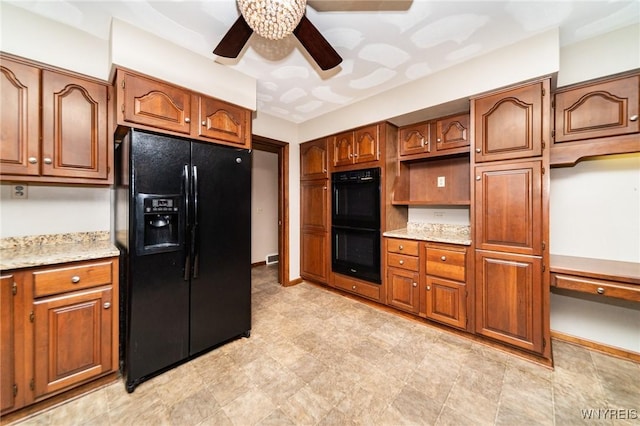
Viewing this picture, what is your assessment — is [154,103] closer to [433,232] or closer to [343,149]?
[343,149]

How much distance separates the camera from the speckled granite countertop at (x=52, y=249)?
4.65ft

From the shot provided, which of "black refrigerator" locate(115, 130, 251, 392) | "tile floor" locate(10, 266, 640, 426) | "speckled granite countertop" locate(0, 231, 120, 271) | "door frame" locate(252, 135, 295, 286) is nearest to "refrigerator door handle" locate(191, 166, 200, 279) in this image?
"black refrigerator" locate(115, 130, 251, 392)

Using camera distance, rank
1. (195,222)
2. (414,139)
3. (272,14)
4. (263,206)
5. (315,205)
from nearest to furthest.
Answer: (272,14) < (195,222) < (414,139) < (315,205) < (263,206)

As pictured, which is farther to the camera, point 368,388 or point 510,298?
point 510,298

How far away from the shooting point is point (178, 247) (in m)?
1.82

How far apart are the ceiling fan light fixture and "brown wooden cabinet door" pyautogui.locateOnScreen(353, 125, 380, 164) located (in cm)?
168

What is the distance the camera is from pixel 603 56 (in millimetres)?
1887

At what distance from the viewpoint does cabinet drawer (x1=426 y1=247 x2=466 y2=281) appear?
2.26 m

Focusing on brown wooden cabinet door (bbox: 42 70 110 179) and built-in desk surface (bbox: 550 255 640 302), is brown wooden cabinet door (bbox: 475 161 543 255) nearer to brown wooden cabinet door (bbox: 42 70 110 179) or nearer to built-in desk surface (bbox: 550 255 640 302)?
built-in desk surface (bbox: 550 255 640 302)

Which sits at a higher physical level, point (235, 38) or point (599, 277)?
point (235, 38)

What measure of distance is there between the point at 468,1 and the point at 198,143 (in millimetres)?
2146

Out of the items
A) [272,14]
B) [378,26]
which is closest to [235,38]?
[272,14]

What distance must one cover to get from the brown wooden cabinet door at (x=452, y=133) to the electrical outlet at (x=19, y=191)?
3615 millimetres

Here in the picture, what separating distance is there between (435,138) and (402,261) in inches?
54.9
